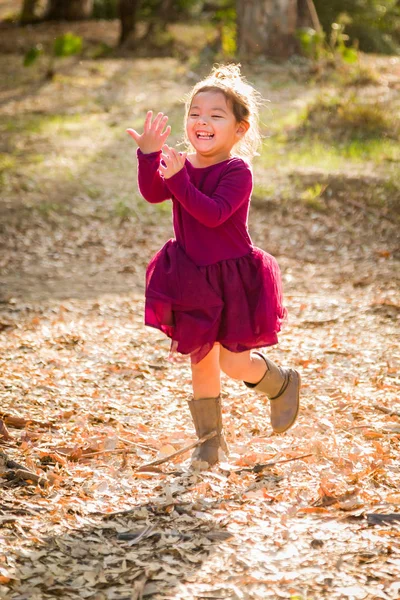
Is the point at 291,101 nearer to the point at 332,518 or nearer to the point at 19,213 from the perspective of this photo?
the point at 19,213

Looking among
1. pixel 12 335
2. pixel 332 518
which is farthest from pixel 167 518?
pixel 12 335

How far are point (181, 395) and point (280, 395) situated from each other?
0.93 metres

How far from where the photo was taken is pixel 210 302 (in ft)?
10.2

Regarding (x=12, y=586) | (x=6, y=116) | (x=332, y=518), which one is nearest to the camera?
(x=12, y=586)

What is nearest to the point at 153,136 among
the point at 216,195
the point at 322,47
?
the point at 216,195

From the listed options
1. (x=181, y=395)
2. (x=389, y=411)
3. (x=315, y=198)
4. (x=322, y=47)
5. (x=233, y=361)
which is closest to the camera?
(x=233, y=361)

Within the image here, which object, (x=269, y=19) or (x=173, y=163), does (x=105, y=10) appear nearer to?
(x=269, y=19)

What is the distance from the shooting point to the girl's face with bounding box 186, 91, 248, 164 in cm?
312

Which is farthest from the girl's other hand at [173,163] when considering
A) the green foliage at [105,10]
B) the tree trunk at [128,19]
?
the green foliage at [105,10]

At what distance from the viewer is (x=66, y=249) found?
7.05 metres

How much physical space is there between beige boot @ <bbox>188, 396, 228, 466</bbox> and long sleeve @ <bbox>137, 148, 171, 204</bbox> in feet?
2.77

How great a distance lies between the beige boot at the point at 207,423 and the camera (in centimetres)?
335

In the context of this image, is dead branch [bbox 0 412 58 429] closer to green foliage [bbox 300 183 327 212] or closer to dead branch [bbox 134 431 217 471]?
dead branch [bbox 134 431 217 471]

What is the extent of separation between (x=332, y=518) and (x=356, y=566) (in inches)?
12.4
